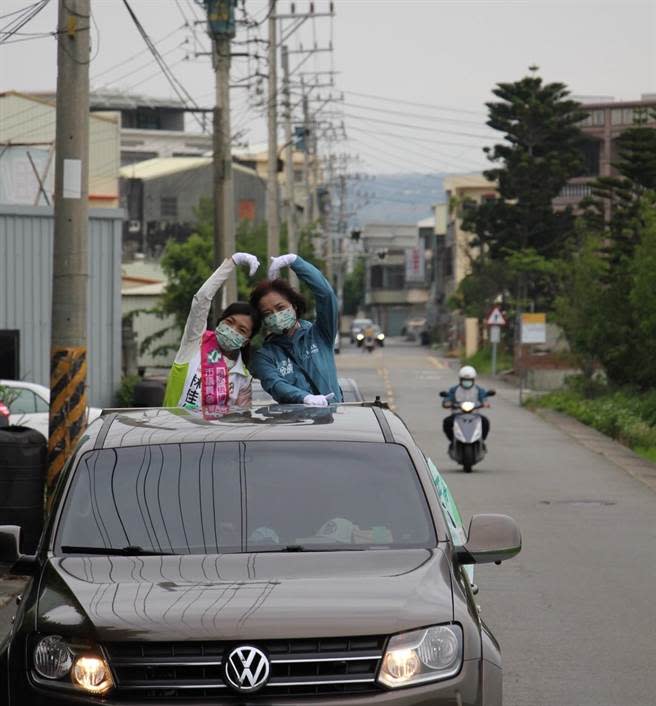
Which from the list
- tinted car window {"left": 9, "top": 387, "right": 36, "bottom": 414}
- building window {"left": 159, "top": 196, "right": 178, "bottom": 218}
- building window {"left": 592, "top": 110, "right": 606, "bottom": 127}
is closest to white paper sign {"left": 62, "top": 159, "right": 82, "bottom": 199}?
tinted car window {"left": 9, "top": 387, "right": 36, "bottom": 414}

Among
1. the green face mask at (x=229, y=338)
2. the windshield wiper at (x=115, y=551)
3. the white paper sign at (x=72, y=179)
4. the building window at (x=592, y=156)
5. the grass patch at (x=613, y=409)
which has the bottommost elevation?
the grass patch at (x=613, y=409)

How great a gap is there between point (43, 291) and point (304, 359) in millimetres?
22714

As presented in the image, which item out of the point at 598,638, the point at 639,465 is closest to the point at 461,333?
the point at 639,465

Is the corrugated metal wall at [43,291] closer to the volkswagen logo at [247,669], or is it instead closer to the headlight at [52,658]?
the headlight at [52,658]

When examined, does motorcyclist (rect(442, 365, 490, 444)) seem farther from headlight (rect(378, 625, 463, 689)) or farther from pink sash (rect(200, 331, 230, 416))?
headlight (rect(378, 625, 463, 689))

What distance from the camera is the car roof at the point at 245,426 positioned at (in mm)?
6723

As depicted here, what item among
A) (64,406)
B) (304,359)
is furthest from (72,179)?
(304,359)

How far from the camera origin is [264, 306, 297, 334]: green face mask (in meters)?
8.85

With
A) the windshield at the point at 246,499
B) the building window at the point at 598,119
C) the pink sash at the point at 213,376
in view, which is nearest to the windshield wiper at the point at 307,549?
the windshield at the point at 246,499

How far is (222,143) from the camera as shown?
102 ft

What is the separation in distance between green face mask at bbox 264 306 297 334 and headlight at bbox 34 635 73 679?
3629 millimetres

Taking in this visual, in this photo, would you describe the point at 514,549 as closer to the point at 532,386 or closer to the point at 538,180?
the point at 532,386

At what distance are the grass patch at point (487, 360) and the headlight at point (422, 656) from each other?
214ft

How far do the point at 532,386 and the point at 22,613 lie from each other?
5227 cm
